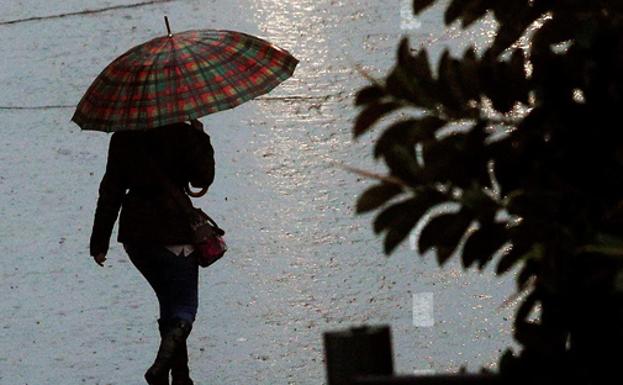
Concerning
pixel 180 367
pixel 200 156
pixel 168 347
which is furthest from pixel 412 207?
Answer: pixel 180 367

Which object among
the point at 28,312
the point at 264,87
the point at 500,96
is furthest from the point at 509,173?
the point at 28,312

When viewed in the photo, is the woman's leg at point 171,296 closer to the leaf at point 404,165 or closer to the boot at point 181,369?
the boot at point 181,369

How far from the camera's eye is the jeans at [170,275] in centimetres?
767


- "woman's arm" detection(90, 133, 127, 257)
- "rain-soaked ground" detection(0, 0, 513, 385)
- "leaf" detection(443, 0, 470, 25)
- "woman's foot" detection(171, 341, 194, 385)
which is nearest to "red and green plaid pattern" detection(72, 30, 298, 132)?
"woman's arm" detection(90, 133, 127, 257)

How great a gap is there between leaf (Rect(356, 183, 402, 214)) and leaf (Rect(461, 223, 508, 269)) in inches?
8.3

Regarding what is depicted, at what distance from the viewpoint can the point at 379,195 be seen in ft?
10.7

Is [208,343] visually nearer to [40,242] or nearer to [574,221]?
[40,242]

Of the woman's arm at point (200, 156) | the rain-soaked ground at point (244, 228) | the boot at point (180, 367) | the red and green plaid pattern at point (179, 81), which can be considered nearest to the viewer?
the red and green plaid pattern at point (179, 81)

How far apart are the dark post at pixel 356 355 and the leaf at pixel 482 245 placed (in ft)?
1.03

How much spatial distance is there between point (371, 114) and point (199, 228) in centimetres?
432

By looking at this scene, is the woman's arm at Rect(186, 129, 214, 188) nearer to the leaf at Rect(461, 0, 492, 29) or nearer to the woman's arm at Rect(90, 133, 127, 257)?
the woman's arm at Rect(90, 133, 127, 257)

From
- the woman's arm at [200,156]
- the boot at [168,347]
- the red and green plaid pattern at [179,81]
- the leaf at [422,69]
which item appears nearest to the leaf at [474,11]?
the leaf at [422,69]

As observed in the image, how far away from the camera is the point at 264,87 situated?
770 centimetres

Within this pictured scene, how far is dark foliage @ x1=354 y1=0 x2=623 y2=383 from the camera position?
326 centimetres
